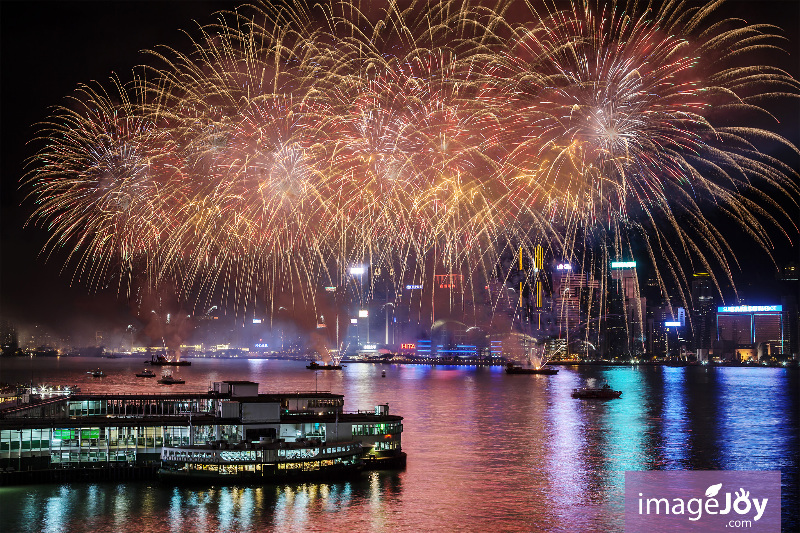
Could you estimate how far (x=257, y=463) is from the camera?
187 ft

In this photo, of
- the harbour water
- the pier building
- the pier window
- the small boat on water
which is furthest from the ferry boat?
the small boat on water

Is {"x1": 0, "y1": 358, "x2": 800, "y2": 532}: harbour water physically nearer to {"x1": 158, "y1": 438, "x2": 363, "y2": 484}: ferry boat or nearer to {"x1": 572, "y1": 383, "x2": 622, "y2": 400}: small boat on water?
{"x1": 158, "y1": 438, "x2": 363, "y2": 484}: ferry boat

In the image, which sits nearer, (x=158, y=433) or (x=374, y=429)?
(x=158, y=433)

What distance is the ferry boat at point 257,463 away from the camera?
56031 millimetres

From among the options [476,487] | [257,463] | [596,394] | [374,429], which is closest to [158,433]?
[257,463]

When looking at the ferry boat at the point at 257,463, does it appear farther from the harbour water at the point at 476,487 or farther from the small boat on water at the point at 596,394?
the small boat on water at the point at 596,394

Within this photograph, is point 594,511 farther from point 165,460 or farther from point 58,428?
point 58,428

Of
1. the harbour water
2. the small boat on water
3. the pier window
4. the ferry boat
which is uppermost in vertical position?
the pier window

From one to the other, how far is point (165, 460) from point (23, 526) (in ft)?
40.3

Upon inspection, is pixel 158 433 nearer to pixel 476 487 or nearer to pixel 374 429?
pixel 374 429

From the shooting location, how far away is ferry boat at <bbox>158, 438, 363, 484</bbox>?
56031mm

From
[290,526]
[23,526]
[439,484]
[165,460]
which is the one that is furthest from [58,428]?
[439,484]

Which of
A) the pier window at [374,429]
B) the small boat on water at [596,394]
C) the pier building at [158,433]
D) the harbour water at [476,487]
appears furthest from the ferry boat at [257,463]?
the small boat on water at [596,394]

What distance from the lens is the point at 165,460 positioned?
56438mm
